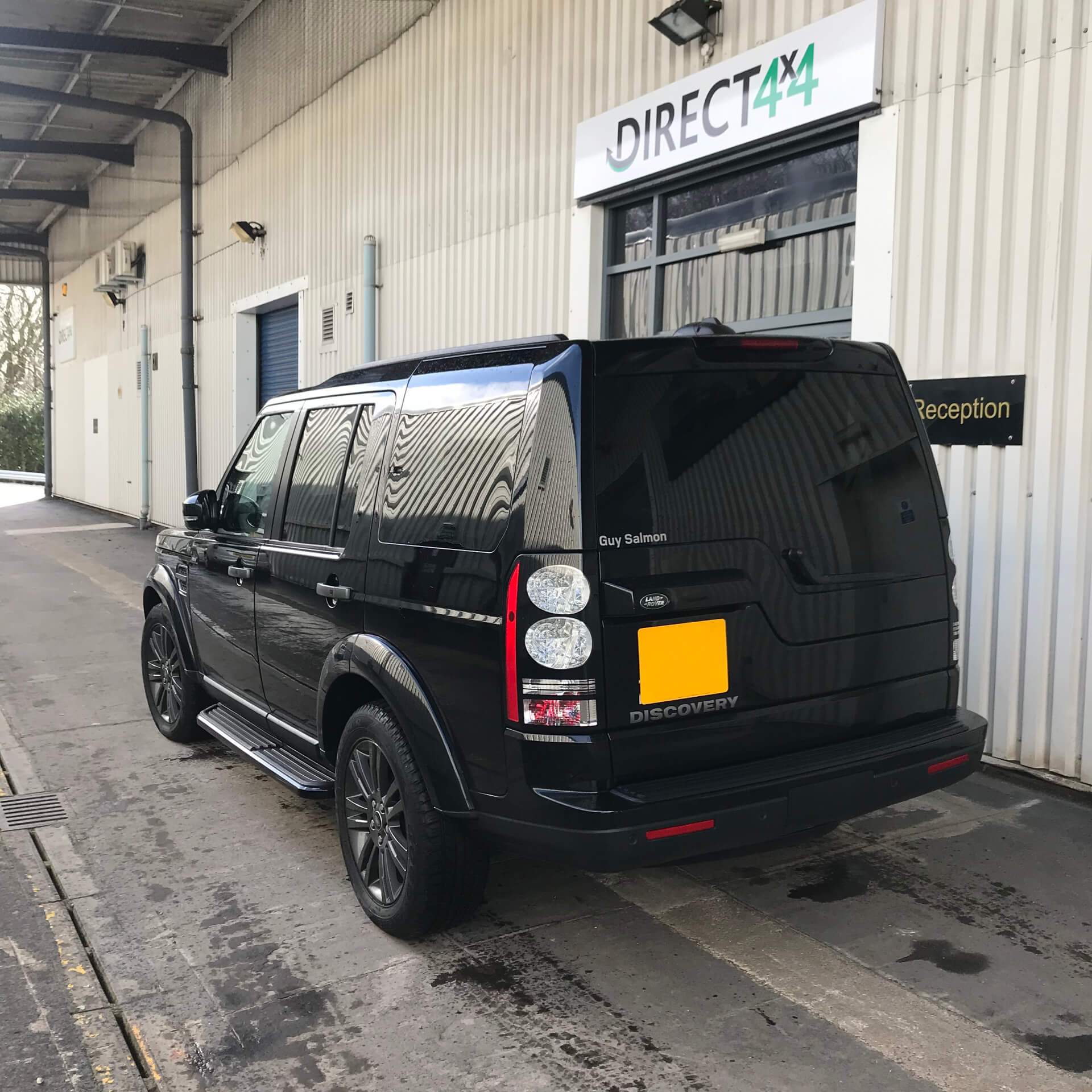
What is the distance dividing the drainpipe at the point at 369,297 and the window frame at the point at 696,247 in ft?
12.1

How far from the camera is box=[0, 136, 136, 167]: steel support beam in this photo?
726 inches

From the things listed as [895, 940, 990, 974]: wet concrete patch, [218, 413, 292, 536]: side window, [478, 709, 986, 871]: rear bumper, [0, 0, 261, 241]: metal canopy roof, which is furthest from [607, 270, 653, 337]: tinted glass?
[0, 0, 261, 241]: metal canopy roof

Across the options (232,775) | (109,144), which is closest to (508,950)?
(232,775)

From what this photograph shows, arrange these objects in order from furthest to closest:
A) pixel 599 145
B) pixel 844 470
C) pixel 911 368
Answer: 1. pixel 599 145
2. pixel 911 368
3. pixel 844 470

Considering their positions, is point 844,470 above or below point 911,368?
below

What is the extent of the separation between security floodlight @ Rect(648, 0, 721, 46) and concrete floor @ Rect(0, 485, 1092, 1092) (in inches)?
191

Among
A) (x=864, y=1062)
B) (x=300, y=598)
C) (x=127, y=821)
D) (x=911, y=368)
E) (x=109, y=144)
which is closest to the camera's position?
(x=864, y=1062)

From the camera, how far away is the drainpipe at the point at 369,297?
11047mm

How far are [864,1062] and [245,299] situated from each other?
13567mm

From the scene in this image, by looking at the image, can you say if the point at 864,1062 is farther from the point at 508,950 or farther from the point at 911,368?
the point at 911,368

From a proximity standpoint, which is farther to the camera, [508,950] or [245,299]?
[245,299]

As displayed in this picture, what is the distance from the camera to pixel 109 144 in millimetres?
19312

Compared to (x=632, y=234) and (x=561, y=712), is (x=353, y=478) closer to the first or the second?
(x=561, y=712)

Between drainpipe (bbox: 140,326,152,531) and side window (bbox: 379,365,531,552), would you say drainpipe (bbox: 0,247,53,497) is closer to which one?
drainpipe (bbox: 140,326,152,531)
